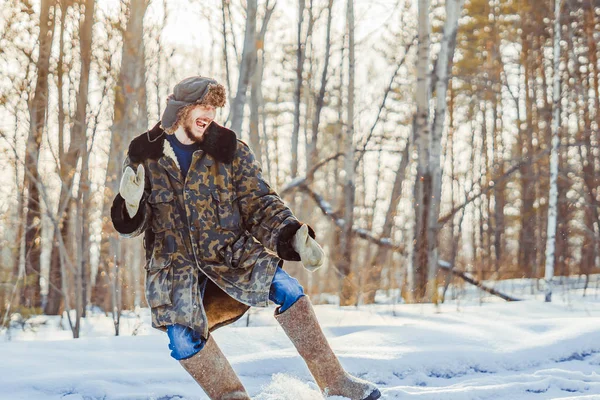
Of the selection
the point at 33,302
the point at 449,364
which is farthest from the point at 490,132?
the point at 449,364

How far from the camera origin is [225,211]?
9.02ft

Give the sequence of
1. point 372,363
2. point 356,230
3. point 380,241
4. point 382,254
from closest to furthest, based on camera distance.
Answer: point 372,363 → point 380,241 → point 356,230 → point 382,254

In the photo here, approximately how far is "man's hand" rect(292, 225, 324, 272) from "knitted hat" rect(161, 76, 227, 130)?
639mm

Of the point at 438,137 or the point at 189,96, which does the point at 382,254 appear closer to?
the point at 438,137

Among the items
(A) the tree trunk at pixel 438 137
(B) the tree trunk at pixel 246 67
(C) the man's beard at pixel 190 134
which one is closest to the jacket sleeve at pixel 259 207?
(C) the man's beard at pixel 190 134

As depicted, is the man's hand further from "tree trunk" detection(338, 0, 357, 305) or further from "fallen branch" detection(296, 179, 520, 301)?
"fallen branch" detection(296, 179, 520, 301)

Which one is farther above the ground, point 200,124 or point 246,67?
point 246,67

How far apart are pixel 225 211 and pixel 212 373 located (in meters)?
0.63

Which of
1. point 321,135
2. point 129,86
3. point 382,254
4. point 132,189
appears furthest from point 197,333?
point 321,135

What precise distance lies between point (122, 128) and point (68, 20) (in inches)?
42.3

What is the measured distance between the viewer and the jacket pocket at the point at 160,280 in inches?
103

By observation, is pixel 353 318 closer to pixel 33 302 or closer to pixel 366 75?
pixel 33 302

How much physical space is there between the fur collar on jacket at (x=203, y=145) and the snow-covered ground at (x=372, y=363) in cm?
113

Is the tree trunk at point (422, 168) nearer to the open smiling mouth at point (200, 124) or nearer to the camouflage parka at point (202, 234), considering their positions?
the camouflage parka at point (202, 234)
